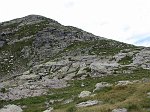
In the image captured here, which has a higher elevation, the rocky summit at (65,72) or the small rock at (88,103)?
the rocky summit at (65,72)

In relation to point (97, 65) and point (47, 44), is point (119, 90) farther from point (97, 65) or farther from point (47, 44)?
point (47, 44)

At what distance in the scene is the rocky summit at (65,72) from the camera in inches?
1330

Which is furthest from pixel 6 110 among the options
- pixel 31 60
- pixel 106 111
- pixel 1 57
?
pixel 1 57

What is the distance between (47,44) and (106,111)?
74493mm

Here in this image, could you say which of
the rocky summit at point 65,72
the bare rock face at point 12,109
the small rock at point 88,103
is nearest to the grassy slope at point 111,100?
the rocky summit at point 65,72

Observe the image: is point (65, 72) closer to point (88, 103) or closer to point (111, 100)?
point (88, 103)

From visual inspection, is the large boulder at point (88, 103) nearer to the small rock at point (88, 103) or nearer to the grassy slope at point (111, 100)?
the small rock at point (88, 103)

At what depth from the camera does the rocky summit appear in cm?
3378

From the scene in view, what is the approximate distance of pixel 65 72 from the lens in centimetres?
6850

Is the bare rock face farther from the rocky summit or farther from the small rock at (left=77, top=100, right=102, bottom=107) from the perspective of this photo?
the small rock at (left=77, top=100, right=102, bottom=107)

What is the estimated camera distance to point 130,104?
28.6m

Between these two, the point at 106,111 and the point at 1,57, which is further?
the point at 1,57

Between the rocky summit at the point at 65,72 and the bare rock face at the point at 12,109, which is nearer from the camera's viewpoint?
the rocky summit at the point at 65,72

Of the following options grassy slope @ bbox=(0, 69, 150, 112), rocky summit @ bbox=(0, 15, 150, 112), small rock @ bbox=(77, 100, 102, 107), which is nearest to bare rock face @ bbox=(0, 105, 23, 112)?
rocky summit @ bbox=(0, 15, 150, 112)
